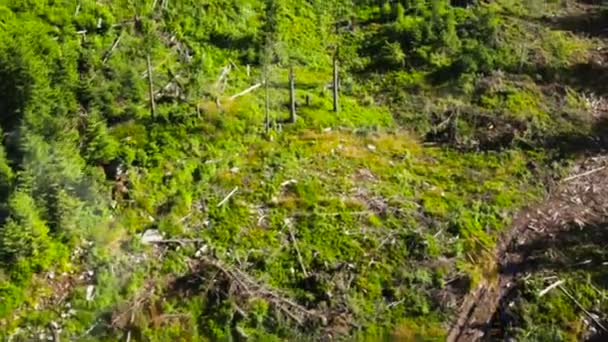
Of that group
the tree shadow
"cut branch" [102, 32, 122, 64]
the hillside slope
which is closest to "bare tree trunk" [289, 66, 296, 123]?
the hillside slope

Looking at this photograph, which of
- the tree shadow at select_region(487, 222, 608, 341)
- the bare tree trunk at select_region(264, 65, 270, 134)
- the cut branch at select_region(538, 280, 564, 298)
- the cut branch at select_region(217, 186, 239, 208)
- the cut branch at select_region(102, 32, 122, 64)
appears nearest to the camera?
the tree shadow at select_region(487, 222, 608, 341)

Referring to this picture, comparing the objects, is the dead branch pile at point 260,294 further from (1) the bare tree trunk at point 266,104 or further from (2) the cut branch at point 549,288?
(1) the bare tree trunk at point 266,104

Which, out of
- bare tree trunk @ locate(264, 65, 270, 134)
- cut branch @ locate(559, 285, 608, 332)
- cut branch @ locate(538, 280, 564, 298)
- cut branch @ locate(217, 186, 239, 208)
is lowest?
cut branch @ locate(559, 285, 608, 332)

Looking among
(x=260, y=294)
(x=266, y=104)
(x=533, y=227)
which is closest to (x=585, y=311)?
(x=533, y=227)

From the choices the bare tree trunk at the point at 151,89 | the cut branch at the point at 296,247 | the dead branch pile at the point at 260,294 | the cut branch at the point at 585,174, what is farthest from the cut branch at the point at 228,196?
the cut branch at the point at 585,174

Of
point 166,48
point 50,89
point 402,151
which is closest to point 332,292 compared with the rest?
point 402,151

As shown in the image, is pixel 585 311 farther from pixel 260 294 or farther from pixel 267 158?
pixel 267 158

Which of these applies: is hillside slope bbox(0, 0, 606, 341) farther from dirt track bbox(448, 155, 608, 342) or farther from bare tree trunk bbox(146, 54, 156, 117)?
dirt track bbox(448, 155, 608, 342)

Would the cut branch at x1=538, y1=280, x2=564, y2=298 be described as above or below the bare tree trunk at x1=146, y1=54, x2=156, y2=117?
below

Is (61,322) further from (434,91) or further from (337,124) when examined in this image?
(434,91)
